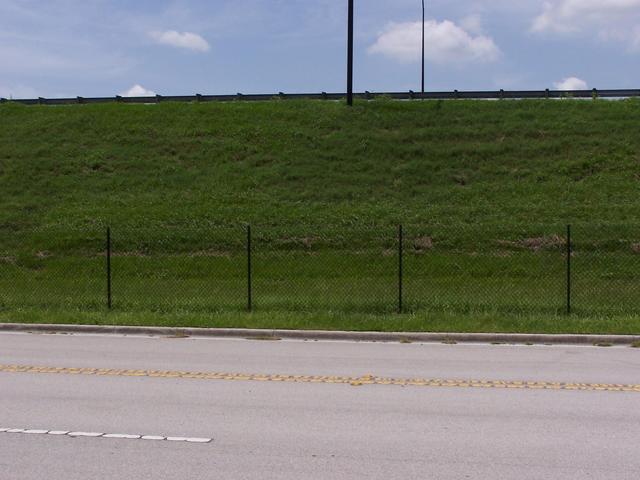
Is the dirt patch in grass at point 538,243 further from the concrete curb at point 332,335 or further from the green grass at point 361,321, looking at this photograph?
the concrete curb at point 332,335

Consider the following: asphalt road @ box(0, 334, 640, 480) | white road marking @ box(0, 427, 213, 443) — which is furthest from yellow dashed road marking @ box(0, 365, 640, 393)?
white road marking @ box(0, 427, 213, 443)

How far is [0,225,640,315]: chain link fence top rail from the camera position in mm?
14547

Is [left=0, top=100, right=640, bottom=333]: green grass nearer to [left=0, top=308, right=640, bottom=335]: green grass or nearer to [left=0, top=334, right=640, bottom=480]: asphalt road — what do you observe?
[left=0, top=308, right=640, bottom=335]: green grass

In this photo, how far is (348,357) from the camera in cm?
1010

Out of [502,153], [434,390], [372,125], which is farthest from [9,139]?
[434,390]

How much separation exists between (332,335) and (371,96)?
2646 centimetres

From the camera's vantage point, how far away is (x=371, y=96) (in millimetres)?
36781

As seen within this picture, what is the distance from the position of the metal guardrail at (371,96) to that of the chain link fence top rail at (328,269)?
15616 millimetres

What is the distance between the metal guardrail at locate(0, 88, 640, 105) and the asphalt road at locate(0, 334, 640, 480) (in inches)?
1034

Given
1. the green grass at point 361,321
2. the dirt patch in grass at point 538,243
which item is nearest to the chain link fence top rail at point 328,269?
the dirt patch in grass at point 538,243

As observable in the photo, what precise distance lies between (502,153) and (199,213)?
12.2 meters

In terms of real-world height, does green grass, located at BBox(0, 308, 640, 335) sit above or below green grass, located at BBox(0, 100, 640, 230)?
below

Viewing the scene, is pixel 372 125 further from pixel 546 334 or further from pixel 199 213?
pixel 546 334

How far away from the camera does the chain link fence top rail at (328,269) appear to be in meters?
14.5
